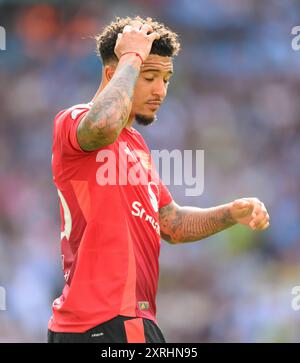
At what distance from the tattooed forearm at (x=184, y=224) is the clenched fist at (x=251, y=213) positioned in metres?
0.23

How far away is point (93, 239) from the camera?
3898 millimetres

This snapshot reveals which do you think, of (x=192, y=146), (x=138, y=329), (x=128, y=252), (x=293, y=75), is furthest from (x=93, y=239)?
(x=293, y=75)

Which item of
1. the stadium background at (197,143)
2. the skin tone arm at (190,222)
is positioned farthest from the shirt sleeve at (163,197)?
the stadium background at (197,143)

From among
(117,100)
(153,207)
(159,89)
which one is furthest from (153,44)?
(153,207)

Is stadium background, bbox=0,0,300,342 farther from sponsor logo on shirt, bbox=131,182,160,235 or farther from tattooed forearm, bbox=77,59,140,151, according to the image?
tattooed forearm, bbox=77,59,140,151

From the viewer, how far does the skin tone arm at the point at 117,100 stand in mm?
3770

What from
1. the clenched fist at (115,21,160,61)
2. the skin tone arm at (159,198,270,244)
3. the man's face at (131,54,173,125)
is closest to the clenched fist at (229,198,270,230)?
the skin tone arm at (159,198,270,244)

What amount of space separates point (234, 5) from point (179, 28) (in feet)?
2.40

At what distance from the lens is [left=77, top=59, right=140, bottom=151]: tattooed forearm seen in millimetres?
3766

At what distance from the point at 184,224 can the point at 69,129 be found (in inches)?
41.4

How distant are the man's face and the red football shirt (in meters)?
0.22
